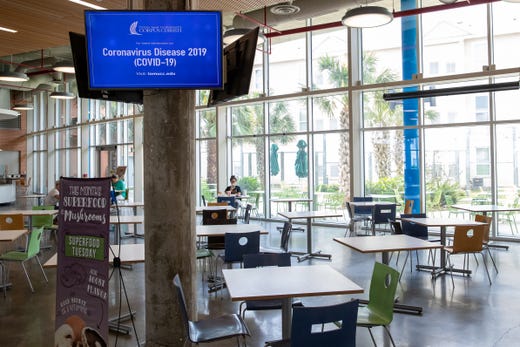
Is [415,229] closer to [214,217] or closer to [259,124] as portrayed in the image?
[214,217]

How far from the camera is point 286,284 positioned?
325 cm

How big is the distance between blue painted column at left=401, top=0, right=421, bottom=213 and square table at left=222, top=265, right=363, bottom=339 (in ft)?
26.5

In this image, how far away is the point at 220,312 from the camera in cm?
517

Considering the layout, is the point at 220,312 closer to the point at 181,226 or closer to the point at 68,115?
the point at 181,226

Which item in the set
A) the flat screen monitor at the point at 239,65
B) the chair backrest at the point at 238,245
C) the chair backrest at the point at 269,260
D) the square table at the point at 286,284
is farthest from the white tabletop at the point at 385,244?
the flat screen monitor at the point at 239,65

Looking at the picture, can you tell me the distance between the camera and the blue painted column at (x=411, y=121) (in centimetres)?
1108

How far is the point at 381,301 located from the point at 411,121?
8396 mm

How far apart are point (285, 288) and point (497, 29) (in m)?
9.61

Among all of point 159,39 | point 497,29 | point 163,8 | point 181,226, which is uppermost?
point 497,29

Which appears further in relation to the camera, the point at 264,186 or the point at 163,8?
the point at 264,186

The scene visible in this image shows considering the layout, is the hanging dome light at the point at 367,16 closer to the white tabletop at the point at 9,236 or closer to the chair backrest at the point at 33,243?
the chair backrest at the point at 33,243

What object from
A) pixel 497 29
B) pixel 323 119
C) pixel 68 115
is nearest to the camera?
pixel 497 29

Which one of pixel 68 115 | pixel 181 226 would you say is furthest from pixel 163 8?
pixel 68 115

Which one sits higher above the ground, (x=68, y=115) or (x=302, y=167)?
(x=68, y=115)
